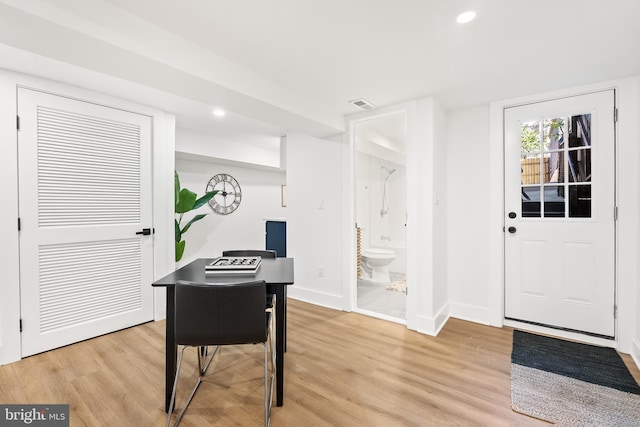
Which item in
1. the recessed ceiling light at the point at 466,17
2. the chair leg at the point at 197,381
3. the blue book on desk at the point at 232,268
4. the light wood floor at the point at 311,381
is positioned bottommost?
the light wood floor at the point at 311,381

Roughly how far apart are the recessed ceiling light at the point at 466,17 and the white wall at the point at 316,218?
1.83 metres

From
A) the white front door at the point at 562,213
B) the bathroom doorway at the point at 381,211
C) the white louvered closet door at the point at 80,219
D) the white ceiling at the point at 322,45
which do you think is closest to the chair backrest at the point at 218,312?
the white ceiling at the point at 322,45

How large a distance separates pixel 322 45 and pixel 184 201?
2.46 metres

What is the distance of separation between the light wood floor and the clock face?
250 centimetres

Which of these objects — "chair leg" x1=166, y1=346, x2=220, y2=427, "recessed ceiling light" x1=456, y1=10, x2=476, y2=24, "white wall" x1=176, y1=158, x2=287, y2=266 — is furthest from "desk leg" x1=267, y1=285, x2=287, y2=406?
"white wall" x1=176, y1=158, x2=287, y2=266

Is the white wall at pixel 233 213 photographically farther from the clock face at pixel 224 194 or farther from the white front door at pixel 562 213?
the white front door at pixel 562 213

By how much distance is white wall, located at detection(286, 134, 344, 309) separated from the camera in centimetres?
345

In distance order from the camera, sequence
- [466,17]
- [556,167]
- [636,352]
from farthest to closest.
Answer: [556,167] < [636,352] < [466,17]

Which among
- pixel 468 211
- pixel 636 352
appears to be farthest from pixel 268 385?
pixel 636 352

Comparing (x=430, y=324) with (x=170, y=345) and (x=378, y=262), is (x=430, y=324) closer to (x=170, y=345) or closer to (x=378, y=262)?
(x=378, y=262)

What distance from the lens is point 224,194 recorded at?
16.6ft

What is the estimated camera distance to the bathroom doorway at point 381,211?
4.27m

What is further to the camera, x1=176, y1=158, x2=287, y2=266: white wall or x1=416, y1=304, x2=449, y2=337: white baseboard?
x1=176, y1=158, x2=287, y2=266: white wall

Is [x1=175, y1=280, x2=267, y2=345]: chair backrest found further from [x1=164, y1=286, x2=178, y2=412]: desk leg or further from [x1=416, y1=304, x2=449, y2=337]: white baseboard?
[x1=416, y1=304, x2=449, y2=337]: white baseboard
